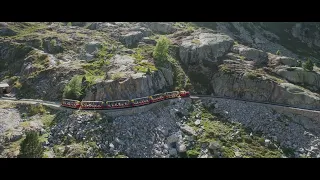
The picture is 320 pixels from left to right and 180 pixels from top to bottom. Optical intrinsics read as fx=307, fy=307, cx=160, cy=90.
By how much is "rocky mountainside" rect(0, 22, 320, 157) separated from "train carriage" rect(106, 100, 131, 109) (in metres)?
2.78

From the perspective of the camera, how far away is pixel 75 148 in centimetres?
4875

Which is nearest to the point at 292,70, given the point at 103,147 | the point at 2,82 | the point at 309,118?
the point at 309,118

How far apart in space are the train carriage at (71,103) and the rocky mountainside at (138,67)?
7.07 ft

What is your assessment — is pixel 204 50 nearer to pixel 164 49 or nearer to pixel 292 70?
pixel 164 49

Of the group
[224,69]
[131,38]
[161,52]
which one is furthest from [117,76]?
[131,38]

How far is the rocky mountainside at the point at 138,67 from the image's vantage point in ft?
207

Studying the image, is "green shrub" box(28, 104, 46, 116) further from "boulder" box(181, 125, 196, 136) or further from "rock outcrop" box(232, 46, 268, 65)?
"rock outcrop" box(232, 46, 268, 65)

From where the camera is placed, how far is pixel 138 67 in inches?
2694

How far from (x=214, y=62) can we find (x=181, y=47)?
10354 millimetres

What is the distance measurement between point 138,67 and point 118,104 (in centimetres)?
1343

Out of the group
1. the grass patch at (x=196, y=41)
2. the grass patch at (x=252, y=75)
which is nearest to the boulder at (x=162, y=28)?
the grass patch at (x=196, y=41)

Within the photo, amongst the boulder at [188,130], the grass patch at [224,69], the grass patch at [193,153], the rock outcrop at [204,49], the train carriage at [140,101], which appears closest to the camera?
the grass patch at [193,153]

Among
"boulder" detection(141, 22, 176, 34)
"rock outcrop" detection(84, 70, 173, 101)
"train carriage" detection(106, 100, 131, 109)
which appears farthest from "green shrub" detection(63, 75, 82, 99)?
"boulder" detection(141, 22, 176, 34)

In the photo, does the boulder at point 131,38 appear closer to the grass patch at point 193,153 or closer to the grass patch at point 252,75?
the grass patch at point 252,75
